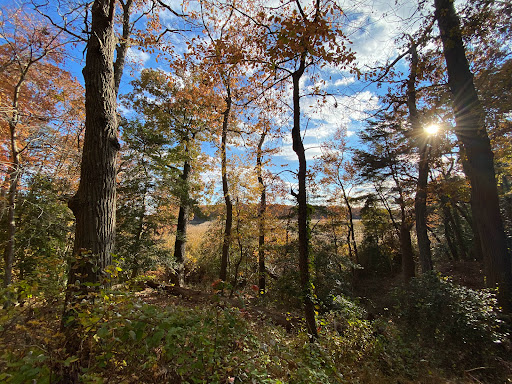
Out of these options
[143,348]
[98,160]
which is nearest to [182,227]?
[98,160]

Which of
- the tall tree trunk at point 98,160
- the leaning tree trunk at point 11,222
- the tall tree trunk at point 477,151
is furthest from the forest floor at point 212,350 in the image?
the leaning tree trunk at point 11,222

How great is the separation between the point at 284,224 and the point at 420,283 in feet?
25.3

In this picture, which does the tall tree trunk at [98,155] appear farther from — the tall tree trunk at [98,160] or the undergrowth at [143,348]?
the undergrowth at [143,348]

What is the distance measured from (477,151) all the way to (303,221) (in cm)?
504

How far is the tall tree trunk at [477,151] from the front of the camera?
5293 mm

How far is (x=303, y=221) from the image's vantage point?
4426 millimetres

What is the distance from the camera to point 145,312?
1.86 metres

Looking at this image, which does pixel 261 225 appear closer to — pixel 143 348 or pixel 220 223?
pixel 220 223

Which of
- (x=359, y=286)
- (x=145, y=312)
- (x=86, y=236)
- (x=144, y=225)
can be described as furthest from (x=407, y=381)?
(x=359, y=286)

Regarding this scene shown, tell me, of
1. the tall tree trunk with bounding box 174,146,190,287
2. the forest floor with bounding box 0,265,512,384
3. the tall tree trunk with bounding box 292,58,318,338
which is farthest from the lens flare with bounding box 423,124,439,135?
the tall tree trunk with bounding box 174,146,190,287

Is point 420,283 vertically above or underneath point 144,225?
underneath

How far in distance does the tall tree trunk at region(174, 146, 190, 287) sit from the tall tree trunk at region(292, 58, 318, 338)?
6156mm

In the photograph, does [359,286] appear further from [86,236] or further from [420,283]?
[86,236]

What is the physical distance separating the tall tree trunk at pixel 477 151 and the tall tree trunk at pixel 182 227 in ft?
30.4
